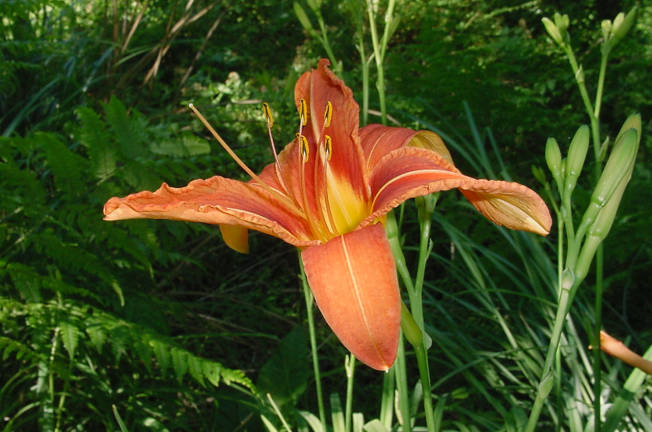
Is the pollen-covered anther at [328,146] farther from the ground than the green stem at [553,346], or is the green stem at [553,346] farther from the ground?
the pollen-covered anther at [328,146]

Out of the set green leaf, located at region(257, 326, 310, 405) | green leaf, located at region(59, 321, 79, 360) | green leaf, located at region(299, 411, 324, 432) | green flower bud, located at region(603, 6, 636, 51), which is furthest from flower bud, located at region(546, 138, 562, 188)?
green leaf, located at region(59, 321, 79, 360)

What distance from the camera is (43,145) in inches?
A: 73.5

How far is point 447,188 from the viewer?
0.72 m

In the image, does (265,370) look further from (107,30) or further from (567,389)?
(107,30)

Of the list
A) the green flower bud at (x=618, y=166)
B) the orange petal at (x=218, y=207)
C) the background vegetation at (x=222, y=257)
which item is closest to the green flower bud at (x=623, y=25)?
the background vegetation at (x=222, y=257)

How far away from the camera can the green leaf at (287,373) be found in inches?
66.7

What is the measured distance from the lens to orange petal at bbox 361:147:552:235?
0.71 meters

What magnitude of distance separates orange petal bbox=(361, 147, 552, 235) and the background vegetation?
46 cm

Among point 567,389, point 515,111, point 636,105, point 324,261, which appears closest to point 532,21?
point 636,105

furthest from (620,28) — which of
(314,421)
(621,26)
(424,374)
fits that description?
(314,421)

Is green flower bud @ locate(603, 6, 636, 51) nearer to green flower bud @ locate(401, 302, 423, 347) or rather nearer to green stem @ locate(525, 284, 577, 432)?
green stem @ locate(525, 284, 577, 432)

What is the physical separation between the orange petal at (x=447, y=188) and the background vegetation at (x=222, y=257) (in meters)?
0.46

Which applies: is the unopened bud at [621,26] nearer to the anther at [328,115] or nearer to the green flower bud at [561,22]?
the green flower bud at [561,22]

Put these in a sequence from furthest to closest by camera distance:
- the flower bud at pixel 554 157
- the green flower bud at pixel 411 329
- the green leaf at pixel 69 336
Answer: the green leaf at pixel 69 336 → the flower bud at pixel 554 157 → the green flower bud at pixel 411 329
